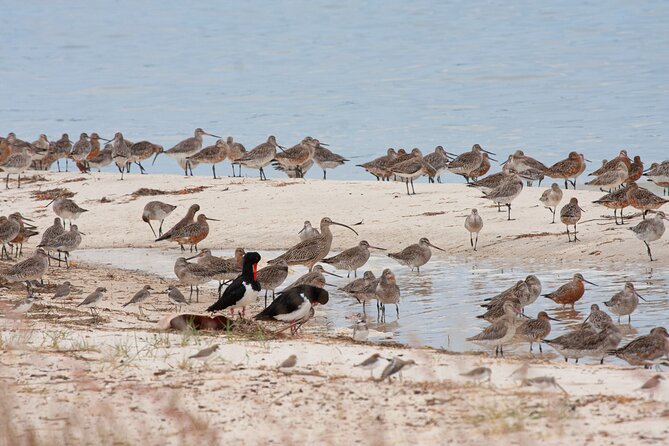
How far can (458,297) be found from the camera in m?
14.6

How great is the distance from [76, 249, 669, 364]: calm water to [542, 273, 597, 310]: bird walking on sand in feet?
0.41

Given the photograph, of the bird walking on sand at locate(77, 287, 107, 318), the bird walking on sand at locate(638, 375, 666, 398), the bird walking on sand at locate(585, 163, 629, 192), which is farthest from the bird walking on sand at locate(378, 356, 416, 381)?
the bird walking on sand at locate(585, 163, 629, 192)

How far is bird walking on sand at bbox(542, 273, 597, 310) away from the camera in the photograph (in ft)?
45.0

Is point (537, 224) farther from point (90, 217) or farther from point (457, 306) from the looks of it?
point (90, 217)

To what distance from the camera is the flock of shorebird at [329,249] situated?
38.8ft

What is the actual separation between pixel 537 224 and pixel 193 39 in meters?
53.5

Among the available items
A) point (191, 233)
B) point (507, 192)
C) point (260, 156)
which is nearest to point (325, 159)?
point (260, 156)

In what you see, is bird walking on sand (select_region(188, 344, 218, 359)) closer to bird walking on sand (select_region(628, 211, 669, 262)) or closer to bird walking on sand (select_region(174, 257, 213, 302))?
bird walking on sand (select_region(174, 257, 213, 302))

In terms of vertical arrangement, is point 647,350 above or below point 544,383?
below

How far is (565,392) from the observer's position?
25.7ft

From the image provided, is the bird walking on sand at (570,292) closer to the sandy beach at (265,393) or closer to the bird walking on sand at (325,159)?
the sandy beach at (265,393)

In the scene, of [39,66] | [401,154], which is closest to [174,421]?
[401,154]

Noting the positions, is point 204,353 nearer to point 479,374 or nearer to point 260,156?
point 479,374

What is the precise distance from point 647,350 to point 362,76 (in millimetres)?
38816
